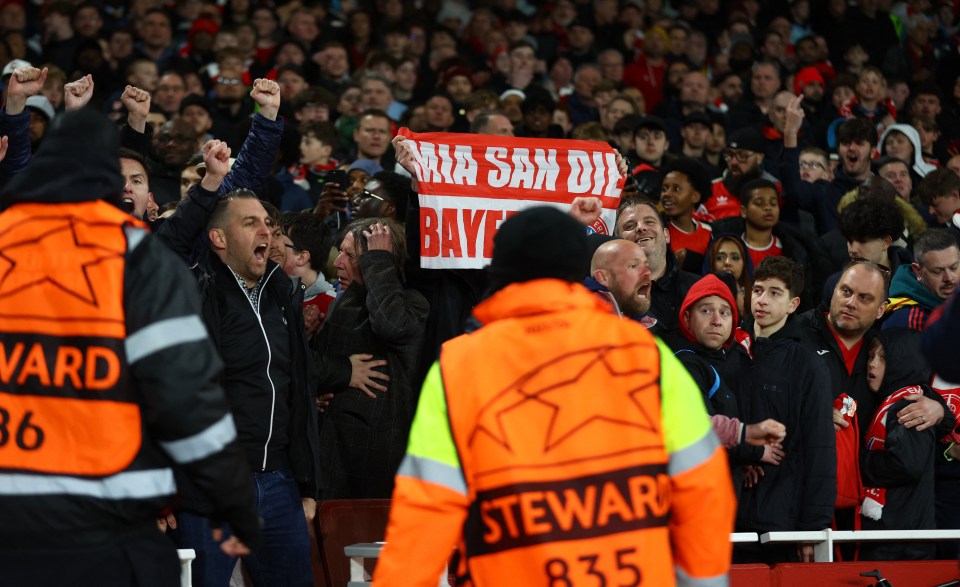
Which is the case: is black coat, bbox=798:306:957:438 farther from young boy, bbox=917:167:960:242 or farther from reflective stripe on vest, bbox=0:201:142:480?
reflective stripe on vest, bbox=0:201:142:480

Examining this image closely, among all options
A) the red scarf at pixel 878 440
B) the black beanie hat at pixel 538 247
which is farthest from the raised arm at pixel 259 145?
the red scarf at pixel 878 440

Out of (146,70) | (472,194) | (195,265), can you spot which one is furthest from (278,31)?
(195,265)

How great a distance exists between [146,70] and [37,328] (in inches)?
356

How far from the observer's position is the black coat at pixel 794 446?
21.1 feet

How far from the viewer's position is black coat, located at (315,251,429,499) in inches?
263

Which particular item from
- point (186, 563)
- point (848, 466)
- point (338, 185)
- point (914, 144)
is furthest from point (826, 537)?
point (914, 144)

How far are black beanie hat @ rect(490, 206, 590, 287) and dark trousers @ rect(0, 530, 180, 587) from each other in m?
1.35

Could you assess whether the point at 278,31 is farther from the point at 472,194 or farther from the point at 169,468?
the point at 169,468

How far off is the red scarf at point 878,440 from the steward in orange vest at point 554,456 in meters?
3.36

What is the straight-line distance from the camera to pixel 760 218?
937 cm

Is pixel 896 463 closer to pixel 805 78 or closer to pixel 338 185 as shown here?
pixel 338 185

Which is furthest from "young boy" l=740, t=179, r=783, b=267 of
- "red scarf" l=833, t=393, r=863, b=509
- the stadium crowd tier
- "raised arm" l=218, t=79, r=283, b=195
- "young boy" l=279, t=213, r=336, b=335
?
"raised arm" l=218, t=79, r=283, b=195

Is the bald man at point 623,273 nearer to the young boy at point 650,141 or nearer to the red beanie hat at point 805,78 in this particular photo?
the young boy at point 650,141

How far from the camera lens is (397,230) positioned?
7.08m
